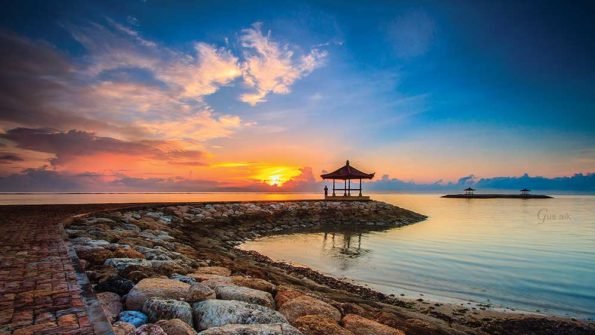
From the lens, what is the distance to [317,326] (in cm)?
409

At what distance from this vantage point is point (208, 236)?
1554 cm

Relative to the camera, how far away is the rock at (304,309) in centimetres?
458

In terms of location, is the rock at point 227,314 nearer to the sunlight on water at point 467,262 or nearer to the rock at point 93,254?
the rock at point 93,254

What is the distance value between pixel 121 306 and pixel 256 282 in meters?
2.25

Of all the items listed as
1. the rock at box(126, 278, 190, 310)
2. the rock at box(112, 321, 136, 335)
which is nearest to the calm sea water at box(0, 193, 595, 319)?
the rock at box(126, 278, 190, 310)

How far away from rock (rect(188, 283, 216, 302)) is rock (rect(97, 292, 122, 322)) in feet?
2.76

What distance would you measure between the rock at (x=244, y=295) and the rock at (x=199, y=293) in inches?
9.1

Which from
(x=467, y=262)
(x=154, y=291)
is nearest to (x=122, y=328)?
(x=154, y=291)

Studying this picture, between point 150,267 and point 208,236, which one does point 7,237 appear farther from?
point 208,236

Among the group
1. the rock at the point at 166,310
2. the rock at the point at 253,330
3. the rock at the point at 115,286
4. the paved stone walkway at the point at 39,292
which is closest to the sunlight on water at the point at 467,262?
the rock at the point at 253,330

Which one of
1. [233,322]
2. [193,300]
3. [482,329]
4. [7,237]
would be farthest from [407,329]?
[7,237]

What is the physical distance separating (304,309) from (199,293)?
57.2 inches

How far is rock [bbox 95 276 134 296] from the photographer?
175 inches

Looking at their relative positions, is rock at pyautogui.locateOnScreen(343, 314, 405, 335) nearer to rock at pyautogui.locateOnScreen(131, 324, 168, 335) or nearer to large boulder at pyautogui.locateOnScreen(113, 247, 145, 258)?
rock at pyautogui.locateOnScreen(131, 324, 168, 335)
